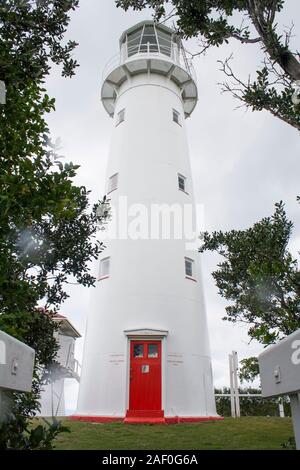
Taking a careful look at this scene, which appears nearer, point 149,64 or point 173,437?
point 173,437

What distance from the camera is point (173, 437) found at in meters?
9.47

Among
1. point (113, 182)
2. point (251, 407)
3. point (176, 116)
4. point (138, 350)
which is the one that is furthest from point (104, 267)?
point (251, 407)

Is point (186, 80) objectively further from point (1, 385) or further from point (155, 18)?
point (1, 385)

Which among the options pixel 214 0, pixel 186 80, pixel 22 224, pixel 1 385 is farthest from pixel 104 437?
pixel 186 80

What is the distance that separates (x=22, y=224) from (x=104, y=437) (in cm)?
711

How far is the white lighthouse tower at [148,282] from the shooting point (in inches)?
558

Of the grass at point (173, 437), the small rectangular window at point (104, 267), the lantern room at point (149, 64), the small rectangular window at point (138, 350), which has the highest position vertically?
the lantern room at point (149, 64)

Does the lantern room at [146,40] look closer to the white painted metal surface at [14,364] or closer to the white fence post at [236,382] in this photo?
the white fence post at [236,382]

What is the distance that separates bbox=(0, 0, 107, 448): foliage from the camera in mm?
3980

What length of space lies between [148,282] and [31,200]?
38.0 ft

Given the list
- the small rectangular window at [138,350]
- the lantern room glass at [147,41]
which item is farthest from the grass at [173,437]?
the lantern room glass at [147,41]

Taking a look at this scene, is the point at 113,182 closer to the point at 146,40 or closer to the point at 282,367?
the point at 146,40

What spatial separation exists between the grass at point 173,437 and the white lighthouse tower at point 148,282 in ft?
6.86

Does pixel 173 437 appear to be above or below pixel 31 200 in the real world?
below
